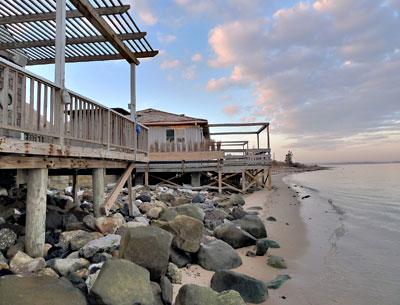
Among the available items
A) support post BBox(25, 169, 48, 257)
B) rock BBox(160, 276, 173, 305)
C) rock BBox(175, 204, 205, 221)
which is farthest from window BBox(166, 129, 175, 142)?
rock BBox(160, 276, 173, 305)

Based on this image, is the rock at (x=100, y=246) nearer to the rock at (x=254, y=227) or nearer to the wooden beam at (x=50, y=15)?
the rock at (x=254, y=227)

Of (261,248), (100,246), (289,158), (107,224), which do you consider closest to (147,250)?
(100,246)

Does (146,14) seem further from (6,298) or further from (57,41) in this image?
(6,298)

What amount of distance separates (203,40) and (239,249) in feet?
39.1

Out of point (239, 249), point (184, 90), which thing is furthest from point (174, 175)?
point (239, 249)

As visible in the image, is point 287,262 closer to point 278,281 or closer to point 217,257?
point 278,281

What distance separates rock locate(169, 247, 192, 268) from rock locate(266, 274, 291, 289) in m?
1.55

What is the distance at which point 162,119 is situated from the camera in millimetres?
22688

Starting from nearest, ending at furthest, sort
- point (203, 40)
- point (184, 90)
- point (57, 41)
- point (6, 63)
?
point (6, 63) < point (57, 41) < point (203, 40) < point (184, 90)

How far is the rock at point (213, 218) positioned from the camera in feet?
29.5

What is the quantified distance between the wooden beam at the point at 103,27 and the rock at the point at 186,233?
4.25m

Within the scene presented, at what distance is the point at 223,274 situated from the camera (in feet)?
16.1

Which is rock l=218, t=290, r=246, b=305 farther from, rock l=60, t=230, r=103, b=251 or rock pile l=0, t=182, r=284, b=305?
rock l=60, t=230, r=103, b=251

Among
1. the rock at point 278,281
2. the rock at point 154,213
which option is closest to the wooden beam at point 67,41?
the rock at point 154,213
